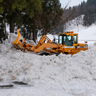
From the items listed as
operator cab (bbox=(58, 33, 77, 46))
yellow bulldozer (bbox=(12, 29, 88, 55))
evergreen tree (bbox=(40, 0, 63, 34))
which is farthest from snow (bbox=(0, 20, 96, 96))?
evergreen tree (bbox=(40, 0, 63, 34))

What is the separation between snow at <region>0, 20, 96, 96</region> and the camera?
15.0 feet

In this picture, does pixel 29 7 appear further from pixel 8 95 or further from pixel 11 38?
pixel 8 95

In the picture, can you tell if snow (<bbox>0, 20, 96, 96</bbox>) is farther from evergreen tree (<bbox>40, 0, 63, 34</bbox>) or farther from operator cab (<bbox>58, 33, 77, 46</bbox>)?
evergreen tree (<bbox>40, 0, 63, 34</bbox>)

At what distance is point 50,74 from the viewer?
19.2ft

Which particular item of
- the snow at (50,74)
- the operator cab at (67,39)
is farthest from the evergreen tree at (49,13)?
the snow at (50,74)

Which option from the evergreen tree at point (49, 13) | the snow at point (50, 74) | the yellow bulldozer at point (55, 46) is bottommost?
the snow at point (50, 74)

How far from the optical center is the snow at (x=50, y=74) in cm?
459

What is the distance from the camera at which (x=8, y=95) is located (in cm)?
409

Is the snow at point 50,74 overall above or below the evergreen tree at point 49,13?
below

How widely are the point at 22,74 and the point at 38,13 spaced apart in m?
13.1

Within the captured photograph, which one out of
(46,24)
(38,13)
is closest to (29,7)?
(38,13)

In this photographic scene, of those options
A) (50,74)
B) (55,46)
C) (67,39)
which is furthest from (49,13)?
(50,74)

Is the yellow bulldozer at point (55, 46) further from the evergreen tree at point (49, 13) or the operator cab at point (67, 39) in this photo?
the evergreen tree at point (49, 13)

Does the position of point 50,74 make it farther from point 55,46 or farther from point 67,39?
point 67,39
